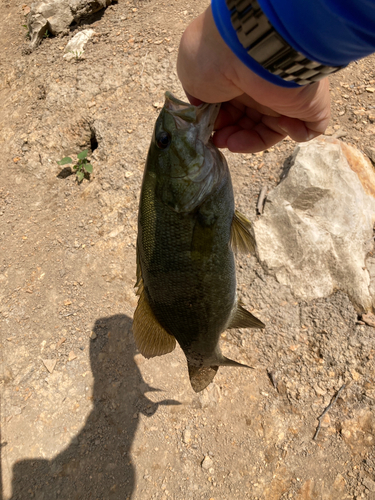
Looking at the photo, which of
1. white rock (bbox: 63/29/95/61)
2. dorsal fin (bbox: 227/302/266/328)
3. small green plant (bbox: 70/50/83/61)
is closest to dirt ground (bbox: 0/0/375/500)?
small green plant (bbox: 70/50/83/61)

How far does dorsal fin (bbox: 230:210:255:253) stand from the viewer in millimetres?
1885

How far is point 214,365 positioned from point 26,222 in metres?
3.71

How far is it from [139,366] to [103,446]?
80cm

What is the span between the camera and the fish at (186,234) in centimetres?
166

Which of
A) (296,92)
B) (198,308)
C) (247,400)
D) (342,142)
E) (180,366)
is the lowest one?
(247,400)

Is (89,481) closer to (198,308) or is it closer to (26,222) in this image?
(198,308)

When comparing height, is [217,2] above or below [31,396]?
above

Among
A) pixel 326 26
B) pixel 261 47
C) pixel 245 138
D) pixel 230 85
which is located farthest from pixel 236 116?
pixel 326 26

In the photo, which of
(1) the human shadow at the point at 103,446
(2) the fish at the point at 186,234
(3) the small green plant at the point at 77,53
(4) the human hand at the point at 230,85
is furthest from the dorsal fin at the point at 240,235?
(3) the small green plant at the point at 77,53

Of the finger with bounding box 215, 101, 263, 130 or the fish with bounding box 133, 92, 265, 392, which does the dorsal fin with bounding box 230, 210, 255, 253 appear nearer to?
the fish with bounding box 133, 92, 265, 392

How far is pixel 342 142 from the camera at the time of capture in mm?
3590

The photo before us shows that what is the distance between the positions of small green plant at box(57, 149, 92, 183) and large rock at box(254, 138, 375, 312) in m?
2.66

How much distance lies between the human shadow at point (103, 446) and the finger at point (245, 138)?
8.00 ft

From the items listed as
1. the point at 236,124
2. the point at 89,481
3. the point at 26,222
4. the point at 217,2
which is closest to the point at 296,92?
the point at 217,2
